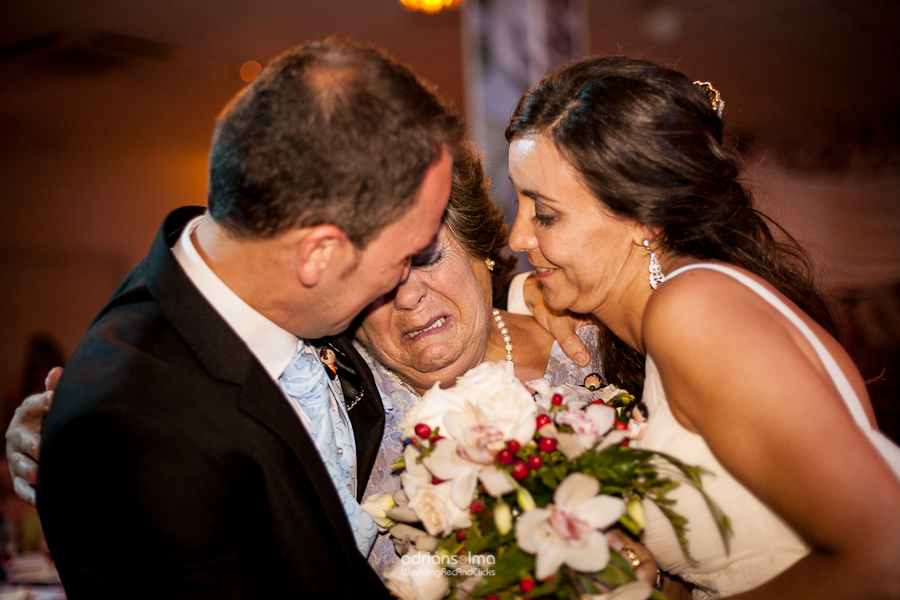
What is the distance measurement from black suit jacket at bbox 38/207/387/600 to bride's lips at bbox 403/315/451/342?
0.79m

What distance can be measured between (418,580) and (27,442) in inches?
55.1

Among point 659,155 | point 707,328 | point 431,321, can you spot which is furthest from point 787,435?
point 431,321

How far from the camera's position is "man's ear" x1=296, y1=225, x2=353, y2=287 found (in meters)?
1.67

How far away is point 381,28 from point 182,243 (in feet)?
17.0

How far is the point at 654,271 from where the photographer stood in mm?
2059

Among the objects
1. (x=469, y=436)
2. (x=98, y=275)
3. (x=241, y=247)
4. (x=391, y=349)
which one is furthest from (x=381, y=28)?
(x=98, y=275)

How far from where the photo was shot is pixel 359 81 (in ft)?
5.27

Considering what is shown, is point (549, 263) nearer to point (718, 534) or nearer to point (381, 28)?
point (718, 534)

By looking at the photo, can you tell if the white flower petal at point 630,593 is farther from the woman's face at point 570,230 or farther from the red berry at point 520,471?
the woman's face at point 570,230

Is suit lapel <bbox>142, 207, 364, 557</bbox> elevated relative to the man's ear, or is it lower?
lower

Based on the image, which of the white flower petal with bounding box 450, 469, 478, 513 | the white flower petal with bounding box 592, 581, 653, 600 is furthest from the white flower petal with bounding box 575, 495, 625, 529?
the white flower petal with bounding box 450, 469, 478, 513

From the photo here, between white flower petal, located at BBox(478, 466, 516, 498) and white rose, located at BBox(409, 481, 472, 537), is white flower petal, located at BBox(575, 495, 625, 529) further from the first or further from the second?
white rose, located at BBox(409, 481, 472, 537)

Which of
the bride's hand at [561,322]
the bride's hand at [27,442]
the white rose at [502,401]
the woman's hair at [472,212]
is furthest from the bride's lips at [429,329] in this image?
the bride's hand at [27,442]

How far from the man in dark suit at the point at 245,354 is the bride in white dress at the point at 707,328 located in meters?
0.49
